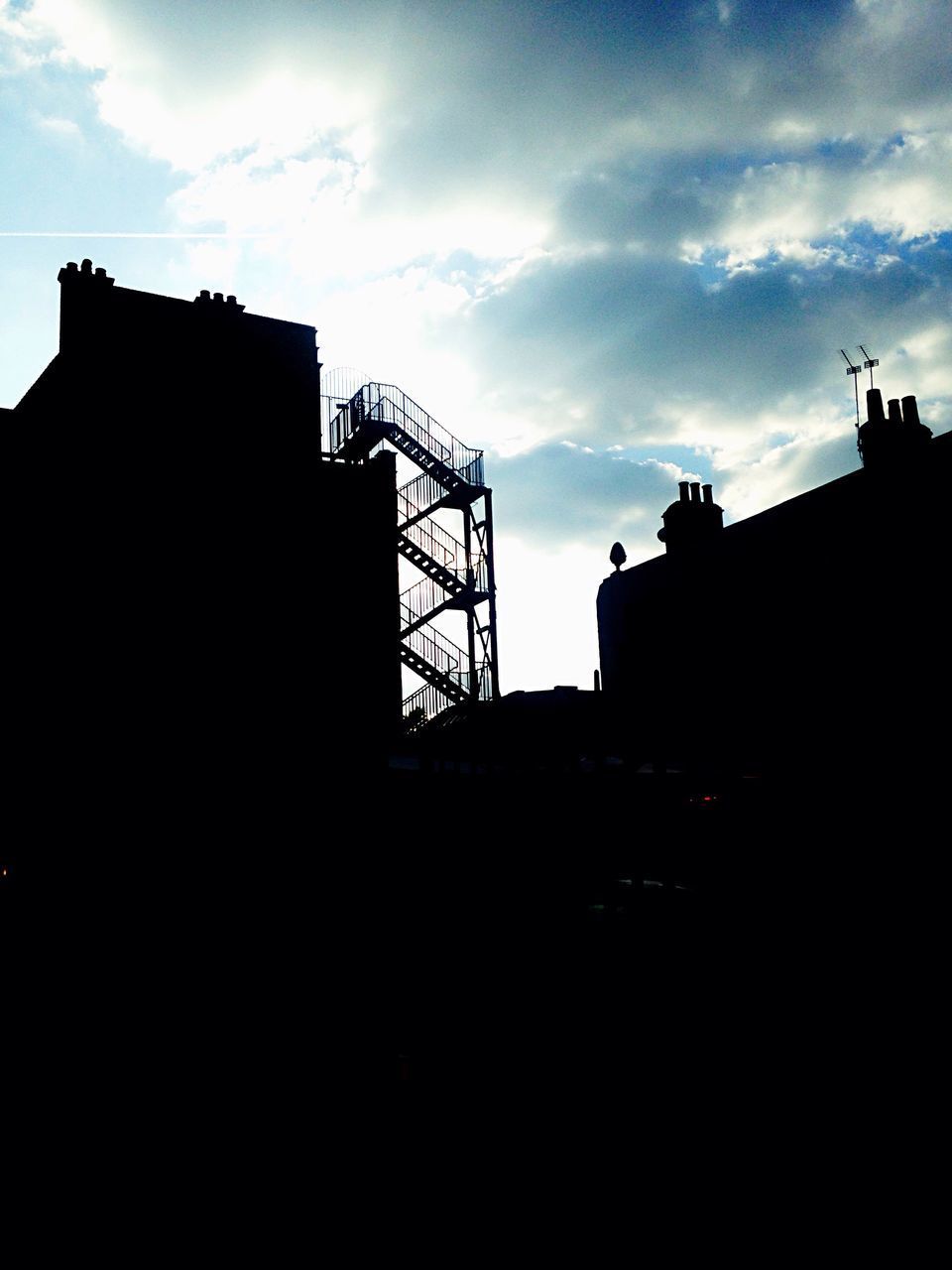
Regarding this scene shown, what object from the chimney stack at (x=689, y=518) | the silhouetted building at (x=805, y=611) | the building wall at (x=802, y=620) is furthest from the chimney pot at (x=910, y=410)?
the chimney stack at (x=689, y=518)

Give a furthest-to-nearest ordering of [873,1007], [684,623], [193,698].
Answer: [684,623] → [193,698] → [873,1007]

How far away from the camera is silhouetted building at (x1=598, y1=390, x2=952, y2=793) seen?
15359mm

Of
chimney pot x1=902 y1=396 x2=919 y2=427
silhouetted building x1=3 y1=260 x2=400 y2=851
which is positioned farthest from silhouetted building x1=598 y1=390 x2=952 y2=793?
silhouetted building x1=3 y1=260 x2=400 y2=851

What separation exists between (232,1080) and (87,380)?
10.3 metres

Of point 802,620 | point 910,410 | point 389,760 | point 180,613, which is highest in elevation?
point 910,410

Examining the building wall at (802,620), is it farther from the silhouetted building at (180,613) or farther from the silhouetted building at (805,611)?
the silhouetted building at (180,613)

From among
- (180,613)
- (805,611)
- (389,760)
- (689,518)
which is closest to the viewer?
(389,760)

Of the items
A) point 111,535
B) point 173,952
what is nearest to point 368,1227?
point 173,952

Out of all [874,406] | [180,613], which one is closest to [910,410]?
[874,406]

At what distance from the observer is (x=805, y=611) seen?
17812 millimetres

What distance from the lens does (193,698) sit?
9773mm

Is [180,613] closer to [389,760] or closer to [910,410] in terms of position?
[389,760]

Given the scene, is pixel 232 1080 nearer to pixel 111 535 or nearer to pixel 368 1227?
pixel 368 1227

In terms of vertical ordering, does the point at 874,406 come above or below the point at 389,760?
above
